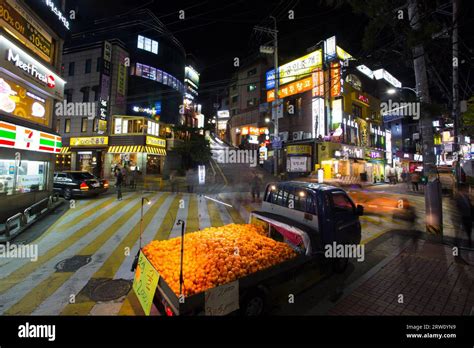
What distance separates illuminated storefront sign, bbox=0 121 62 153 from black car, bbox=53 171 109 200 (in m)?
2.88

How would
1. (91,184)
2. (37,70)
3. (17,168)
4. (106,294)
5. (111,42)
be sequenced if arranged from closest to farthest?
1. (106,294)
2. (17,168)
3. (37,70)
4. (91,184)
5. (111,42)

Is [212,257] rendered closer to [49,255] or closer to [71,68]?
[49,255]

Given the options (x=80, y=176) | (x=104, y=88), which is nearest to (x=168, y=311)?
(x=80, y=176)

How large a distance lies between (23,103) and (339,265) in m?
14.2

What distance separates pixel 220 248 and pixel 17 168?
36.1 feet

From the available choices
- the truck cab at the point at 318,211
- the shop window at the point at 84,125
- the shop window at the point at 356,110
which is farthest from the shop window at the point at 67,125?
the shop window at the point at 356,110

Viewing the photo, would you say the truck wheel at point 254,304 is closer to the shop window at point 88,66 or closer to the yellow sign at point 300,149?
the yellow sign at point 300,149

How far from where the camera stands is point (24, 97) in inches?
396

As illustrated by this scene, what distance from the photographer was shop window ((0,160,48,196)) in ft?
29.3

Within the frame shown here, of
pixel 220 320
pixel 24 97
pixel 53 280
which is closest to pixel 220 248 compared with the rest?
pixel 220 320

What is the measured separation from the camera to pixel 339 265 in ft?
17.1

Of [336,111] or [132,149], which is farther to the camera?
[336,111]

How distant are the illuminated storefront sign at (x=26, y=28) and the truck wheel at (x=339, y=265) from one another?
14.3 m

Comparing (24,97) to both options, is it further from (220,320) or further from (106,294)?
(220,320)
